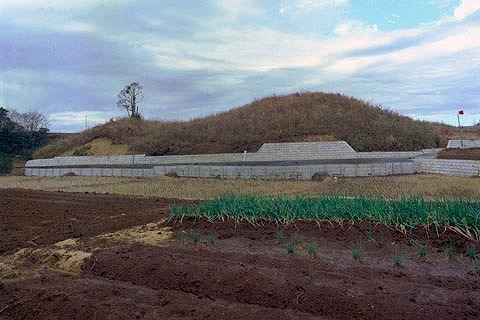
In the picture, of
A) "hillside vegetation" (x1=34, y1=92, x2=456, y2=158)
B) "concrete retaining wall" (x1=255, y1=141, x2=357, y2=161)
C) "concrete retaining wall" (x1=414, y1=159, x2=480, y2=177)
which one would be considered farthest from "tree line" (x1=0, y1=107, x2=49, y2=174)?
"concrete retaining wall" (x1=414, y1=159, x2=480, y2=177)

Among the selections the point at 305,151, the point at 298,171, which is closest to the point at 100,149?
the point at 305,151

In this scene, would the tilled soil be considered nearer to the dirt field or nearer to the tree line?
the dirt field

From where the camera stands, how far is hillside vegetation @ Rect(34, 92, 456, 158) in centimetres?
2392

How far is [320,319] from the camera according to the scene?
2.93 metres

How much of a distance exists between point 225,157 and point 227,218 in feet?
52.6

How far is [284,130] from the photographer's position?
25297mm

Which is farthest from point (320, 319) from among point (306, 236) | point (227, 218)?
point (227, 218)

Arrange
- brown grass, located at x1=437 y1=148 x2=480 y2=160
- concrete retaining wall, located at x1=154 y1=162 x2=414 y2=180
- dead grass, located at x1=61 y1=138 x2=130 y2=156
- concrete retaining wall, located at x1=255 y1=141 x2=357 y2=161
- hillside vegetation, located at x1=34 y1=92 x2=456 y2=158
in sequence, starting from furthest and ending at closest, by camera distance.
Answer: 1. dead grass, located at x1=61 y1=138 x2=130 y2=156
2. hillside vegetation, located at x1=34 y1=92 x2=456 y2=158
3. concrete retaining wall, located at x1=255 y1=141 x2=357 y2=161
4. brown grass, located at x1=437 y1=148 x2=480 y2=160
5. concrete retaining wall, located at x1=154 y1=162 x2=414 y2=180

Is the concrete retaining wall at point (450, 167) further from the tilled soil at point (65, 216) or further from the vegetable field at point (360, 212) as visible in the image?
the tilled soil at point (65, 216)

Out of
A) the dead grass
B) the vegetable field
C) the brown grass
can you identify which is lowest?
the vegetable field

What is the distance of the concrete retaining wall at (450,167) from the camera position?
524 inches

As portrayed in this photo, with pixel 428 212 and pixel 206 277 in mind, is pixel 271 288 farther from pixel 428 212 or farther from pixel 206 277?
pixel 428 212

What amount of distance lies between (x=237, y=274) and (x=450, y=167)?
13.5m

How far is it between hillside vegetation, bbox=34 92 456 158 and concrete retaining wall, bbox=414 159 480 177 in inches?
266
